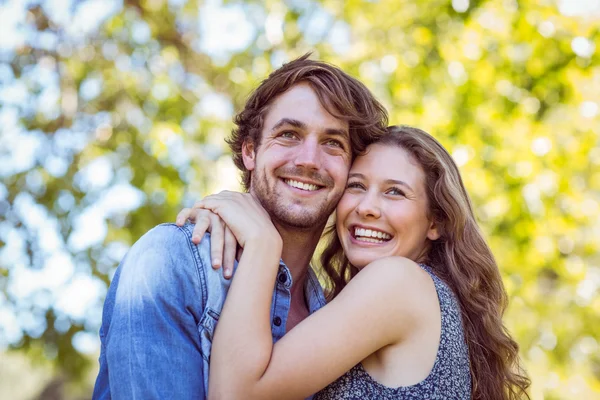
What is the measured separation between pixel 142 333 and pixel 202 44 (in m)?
7.36

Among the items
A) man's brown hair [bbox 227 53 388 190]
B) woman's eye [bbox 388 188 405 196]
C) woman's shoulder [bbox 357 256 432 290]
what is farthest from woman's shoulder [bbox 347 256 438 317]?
man's brown hair [bbox 227 53 388 190]

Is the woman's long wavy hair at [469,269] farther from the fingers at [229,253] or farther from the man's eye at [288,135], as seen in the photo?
the fingers at [229,253]

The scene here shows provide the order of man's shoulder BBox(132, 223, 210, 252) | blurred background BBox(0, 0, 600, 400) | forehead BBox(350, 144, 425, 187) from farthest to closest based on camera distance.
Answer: blurred background BBox(0, 0, 600, 400) < forehead BBox(350, 144, 425, 187) < man's shoulder BBox(132, 223, 210, 252)

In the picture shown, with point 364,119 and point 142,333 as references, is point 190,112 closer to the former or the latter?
point 364,119

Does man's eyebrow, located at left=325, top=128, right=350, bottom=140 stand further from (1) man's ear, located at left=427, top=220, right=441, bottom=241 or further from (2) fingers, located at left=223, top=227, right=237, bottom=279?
(2) fingers, located at left=223, top=227, right=237, bottom=279

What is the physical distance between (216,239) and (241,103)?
15.2 feet

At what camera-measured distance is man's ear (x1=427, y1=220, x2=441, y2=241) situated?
3227 millimetres

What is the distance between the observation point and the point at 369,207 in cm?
303

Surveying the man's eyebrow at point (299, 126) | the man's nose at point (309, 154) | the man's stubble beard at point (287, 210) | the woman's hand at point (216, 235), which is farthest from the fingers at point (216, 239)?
the man's eyebrow at point (299, 126)

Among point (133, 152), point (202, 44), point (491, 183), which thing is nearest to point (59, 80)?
point (133, 152)

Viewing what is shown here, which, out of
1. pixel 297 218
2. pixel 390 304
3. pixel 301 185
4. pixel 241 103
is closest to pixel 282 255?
pixel 297 218

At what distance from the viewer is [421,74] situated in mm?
7324

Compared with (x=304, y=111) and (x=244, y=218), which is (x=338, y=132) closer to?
(x=304, y=111)

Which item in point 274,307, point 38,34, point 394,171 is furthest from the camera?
point 38,34
